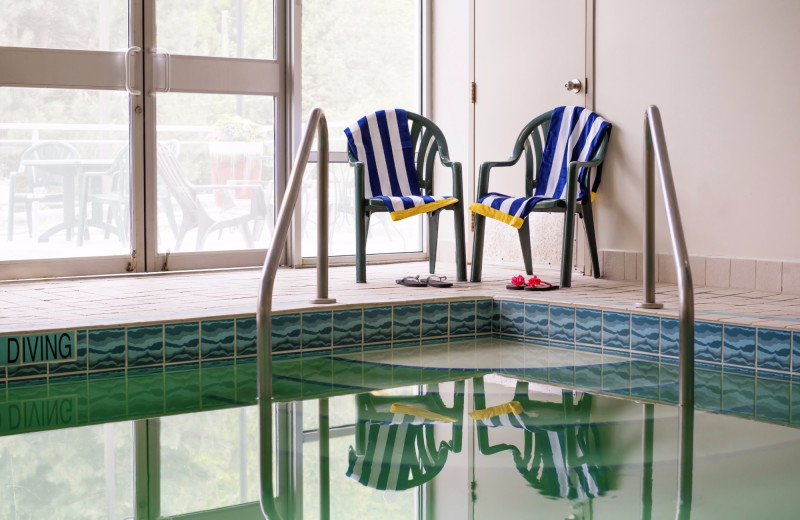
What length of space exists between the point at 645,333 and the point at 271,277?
158cm

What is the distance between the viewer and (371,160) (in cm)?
503

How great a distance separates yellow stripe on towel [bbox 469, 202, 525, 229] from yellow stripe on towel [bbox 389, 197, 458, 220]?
13cm

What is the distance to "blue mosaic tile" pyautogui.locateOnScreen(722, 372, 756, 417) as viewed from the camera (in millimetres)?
2713

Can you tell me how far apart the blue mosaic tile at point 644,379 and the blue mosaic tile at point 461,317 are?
0.82 meters

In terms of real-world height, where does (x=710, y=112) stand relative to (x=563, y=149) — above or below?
above

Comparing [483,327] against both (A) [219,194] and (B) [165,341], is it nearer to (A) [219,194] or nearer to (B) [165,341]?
(B) [165,341]

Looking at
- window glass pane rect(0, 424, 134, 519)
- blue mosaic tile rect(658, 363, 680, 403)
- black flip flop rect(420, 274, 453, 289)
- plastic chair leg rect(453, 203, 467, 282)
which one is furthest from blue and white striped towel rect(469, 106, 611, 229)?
window glass pane rect(0, 424, 134, 519)

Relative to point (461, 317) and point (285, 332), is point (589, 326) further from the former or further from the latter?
point (285, 332)

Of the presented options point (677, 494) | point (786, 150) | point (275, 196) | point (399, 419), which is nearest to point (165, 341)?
point (399, 419)

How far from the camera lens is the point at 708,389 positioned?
3.01 metres

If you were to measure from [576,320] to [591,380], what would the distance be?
64 cm

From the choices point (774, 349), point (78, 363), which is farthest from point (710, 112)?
point (78, 363)

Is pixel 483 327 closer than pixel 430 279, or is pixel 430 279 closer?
pixel 483 327

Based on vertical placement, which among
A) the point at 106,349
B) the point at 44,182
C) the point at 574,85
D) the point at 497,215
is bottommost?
the point at 106,349
